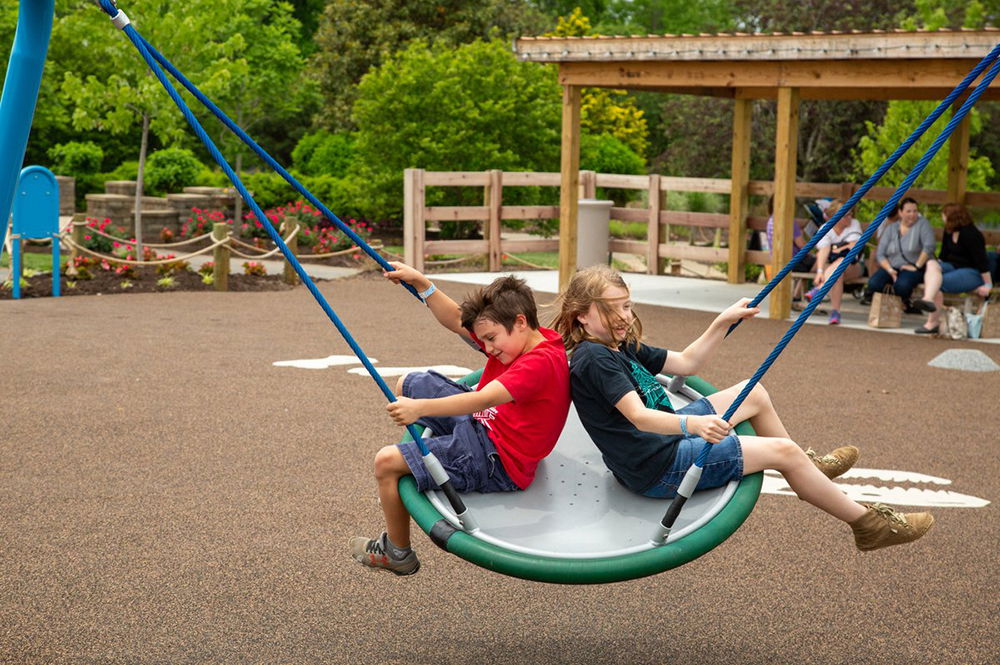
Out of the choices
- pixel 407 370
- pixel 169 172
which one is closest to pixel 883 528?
pixel 407 370

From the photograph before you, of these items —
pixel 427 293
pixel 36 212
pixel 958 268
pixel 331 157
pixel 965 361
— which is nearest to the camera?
pixel 427 293

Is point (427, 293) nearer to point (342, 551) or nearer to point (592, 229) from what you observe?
point (342, 551)

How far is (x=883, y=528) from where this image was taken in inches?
163

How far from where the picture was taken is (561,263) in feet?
48.6

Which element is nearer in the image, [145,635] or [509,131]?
[145,635]

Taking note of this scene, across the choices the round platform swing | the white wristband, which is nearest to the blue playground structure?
the white wristband

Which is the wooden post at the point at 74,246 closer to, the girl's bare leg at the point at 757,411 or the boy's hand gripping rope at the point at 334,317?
the boy's hand gripping rope at the point at 334,317

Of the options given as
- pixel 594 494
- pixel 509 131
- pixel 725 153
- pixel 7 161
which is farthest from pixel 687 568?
pixel 725 153

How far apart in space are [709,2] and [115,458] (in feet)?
148

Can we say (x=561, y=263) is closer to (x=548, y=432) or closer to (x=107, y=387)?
(x=107, y=387)

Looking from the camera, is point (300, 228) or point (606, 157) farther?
point (606, 157)

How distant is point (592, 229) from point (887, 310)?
5.78 m

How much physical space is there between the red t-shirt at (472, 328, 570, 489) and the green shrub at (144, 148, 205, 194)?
20.3 metres

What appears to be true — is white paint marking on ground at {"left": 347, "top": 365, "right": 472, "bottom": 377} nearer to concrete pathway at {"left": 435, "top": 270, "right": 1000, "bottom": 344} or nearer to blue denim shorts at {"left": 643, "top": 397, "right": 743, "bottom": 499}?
concrete pathway at {"left": 435, "top": 270, "right": 1000, "bottom": 344}
